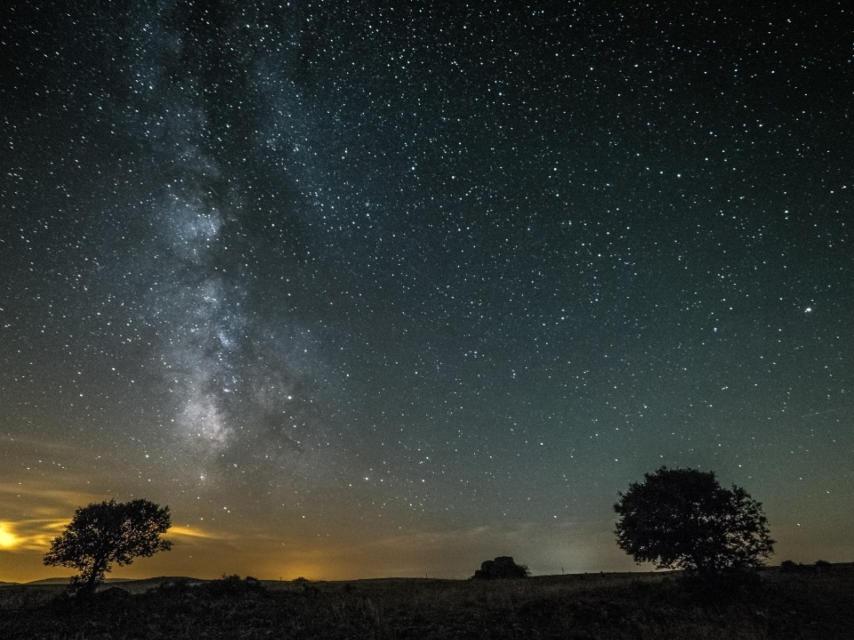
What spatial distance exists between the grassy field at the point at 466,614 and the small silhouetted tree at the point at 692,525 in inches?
48.5

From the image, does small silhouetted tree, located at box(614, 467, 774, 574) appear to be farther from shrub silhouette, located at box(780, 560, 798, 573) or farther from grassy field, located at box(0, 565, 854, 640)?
shrub silhouette, located at box(780, 560, 798, 573)

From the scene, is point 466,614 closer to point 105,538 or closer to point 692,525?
point 692,525

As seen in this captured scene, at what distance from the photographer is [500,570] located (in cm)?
3803

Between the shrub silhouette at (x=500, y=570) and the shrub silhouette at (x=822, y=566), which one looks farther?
the shrub silhouette at (x=500, y=570)

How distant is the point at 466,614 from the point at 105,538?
72.1 ft

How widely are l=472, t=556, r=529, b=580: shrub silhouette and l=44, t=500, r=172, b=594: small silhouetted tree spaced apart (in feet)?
80.7

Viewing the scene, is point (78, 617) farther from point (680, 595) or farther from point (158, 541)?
point (680, 595)

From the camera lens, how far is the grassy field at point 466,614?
47.8 feet

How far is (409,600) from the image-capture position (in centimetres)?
2086

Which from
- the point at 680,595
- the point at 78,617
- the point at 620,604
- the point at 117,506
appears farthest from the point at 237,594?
the point at 680,595

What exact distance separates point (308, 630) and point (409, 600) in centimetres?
719

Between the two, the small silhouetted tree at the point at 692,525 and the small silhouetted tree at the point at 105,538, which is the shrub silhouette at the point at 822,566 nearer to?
the small silhouetted tree at the point at 692,525

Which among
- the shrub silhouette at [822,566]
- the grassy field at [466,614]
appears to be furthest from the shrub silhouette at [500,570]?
the shrub silhouette at [822,566]

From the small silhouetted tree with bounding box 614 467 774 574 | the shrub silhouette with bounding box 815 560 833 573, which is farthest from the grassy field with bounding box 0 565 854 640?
the shrub silhouette with bounding box 815 560 833 573
